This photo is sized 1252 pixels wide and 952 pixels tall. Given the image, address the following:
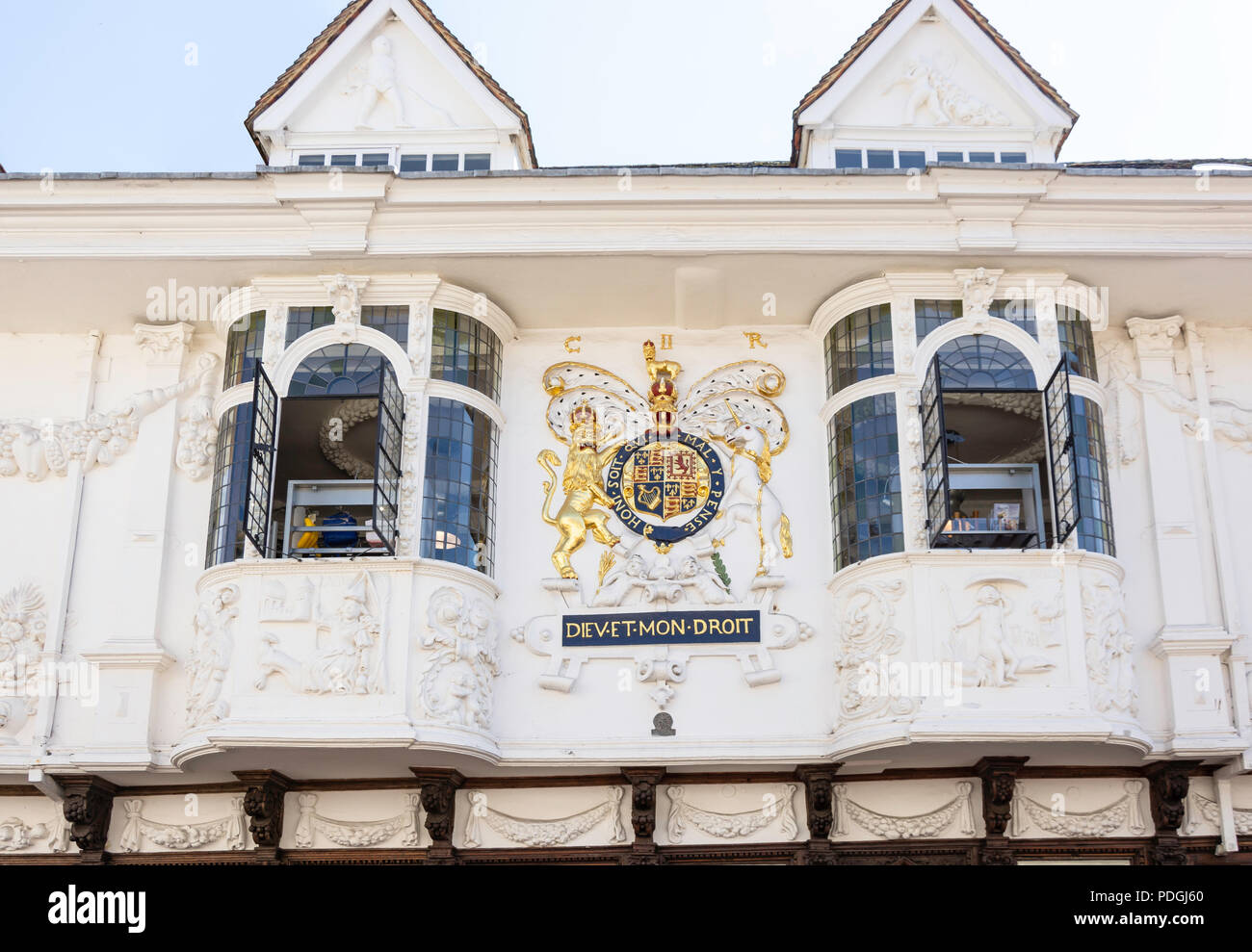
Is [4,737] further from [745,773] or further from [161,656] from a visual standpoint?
[745,773]

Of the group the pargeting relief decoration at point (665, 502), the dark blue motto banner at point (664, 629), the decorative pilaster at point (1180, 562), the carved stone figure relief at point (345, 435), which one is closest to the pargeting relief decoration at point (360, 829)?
the pargeting relief decoration at point (665, 502)

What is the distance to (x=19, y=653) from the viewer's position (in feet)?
52.4

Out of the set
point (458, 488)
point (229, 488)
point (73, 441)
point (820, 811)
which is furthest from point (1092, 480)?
point (73, 441)

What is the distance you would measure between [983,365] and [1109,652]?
11.3 ft

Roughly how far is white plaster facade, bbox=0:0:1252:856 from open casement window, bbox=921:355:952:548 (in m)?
0.18

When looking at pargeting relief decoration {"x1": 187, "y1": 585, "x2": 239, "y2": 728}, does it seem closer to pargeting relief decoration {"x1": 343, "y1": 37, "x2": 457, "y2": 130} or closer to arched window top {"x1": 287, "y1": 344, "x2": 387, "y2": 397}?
arched window top {"x1": 287, "y1": 344, "x2": 387, "y2": 397}

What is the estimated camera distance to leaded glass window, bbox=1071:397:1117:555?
51.2 ft

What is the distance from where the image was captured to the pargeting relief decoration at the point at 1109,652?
576 inches

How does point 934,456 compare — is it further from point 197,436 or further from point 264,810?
point 197,436

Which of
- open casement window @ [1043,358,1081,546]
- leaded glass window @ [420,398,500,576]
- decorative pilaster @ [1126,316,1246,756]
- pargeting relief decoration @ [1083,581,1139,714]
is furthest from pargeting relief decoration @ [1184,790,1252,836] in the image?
leaded glass window @ [420,398,500,576]
